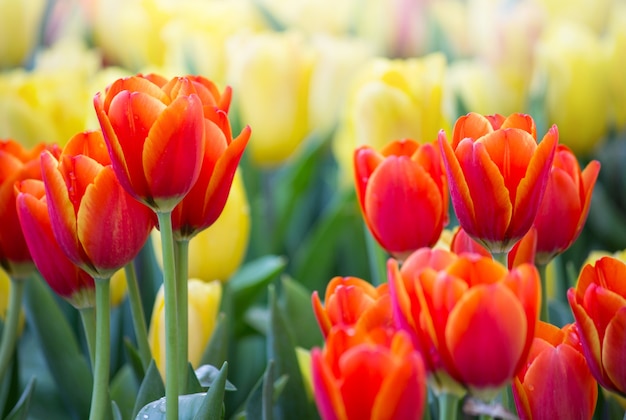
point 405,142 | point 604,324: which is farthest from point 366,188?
point 604,324

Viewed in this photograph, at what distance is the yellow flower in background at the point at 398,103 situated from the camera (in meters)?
0.73

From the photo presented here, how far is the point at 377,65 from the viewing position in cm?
76

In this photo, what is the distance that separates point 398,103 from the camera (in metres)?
0.73

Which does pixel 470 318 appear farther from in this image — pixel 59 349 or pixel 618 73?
pixel 618 73

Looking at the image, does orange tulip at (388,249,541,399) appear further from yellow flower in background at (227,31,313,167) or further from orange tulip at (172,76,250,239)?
yellow flower in background at (227,31,313,167)

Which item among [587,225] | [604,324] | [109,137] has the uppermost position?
[109,137]

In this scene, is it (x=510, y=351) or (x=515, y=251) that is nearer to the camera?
(x=510, y=351)

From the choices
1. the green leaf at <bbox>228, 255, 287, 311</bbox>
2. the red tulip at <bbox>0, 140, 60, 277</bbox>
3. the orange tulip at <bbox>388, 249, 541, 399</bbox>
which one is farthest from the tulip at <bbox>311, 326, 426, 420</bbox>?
the green leaf at <bbox>228, 255, 287, 311</bbox>

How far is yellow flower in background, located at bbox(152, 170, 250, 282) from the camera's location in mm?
653

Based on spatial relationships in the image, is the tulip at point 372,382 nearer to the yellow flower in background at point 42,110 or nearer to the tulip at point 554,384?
the tulip at point 554,384

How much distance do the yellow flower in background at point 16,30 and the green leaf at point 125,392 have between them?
0.66 metres

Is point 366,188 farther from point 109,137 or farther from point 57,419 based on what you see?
point 57,419

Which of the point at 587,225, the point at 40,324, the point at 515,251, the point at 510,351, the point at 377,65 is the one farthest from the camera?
the point at 587,225

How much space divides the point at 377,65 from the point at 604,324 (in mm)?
409
